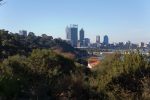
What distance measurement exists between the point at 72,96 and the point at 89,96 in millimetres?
1041

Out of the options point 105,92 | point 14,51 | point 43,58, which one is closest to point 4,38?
point 14,51

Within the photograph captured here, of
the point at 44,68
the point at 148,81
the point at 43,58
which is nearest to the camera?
the point at 148,81

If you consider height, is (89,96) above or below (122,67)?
below

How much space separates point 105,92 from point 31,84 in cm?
550

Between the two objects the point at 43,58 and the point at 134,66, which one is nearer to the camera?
the point at 134,66

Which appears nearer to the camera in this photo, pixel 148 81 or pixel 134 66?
pixel 148 81

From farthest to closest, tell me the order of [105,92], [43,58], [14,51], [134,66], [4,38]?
[4,38] → [14,51] → [43,58] → [134,66] → [105,92]

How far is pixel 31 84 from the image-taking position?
26688 mm

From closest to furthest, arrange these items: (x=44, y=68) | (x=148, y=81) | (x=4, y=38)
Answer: (x=148, y=81) < (x=44, y=68) < (x=4, y=38)

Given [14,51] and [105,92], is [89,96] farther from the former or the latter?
[14,51]

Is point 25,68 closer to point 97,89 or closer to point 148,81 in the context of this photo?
point 97,89

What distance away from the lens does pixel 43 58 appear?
34750 millimetres

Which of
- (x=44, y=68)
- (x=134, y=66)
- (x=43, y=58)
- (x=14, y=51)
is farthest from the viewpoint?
(x=14, y=51)

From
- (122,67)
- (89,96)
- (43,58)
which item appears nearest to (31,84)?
(89,96)
